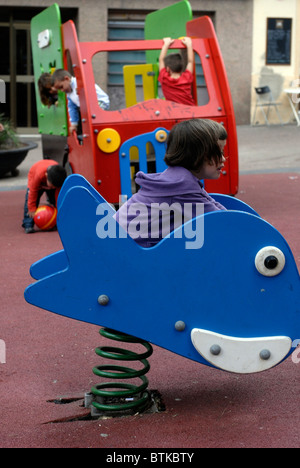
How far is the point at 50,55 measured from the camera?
8406mm

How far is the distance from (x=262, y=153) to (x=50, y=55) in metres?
6.16

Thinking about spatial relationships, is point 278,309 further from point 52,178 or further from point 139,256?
point 52,178

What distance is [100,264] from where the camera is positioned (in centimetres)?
287

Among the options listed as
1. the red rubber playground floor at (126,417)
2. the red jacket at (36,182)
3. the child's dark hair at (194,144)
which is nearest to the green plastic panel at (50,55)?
the red jacket at (36,182)

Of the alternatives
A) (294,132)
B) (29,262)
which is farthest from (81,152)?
(294,132)

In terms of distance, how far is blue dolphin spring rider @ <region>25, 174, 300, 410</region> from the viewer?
285 centimetres

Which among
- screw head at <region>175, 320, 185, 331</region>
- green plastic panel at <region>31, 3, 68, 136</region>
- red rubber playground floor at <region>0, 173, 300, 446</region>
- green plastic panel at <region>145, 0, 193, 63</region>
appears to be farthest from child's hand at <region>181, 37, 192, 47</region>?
screw head at <region>175, 320, 185, 331</region>

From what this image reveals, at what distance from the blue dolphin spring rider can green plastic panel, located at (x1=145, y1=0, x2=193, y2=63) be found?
6205 millimetres

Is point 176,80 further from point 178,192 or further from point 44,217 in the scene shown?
point 178,192

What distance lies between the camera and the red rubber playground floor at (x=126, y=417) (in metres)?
2.85

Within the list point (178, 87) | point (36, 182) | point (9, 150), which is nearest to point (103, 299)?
point (36, 182)

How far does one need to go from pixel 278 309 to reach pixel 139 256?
0.61 meters

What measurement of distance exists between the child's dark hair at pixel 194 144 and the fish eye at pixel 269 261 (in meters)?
0.48

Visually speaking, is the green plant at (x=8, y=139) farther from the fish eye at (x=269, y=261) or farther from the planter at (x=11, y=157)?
the fish eye at (x=269, y=261)
